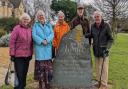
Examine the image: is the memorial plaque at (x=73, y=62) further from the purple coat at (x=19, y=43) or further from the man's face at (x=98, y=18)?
the purple coat at (x=19, y=43)

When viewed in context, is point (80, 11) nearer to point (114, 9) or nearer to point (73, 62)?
point (73, 62)

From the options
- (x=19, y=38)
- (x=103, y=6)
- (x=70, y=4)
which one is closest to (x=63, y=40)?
(x=19, y=38)

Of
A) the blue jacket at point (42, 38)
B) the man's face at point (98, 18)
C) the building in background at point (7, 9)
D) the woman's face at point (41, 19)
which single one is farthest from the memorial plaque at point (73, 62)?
the building in background at point (7, 9)

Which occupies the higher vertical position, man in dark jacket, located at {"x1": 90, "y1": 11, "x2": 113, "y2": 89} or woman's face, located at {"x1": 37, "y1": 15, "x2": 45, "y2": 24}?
woman's face, located at {"x1": 37, "y1": 15, "x2": 45, "y2": 24}

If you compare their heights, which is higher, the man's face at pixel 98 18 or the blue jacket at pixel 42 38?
the man's face at pixel 98 18

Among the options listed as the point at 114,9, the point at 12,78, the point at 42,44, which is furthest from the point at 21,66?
the point at 114,9

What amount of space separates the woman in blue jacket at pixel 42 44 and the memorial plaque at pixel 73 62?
0.52 metres

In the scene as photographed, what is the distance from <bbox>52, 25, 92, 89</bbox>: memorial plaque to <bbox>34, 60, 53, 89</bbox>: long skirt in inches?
14.2

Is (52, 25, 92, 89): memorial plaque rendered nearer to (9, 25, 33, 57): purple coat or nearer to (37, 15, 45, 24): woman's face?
(37, 15, 45, 24): woman's face

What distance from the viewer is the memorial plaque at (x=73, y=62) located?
35.7ft

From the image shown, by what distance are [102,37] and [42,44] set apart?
1.60 m

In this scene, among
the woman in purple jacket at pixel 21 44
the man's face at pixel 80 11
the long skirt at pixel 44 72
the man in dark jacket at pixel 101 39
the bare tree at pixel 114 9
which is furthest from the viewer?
the bare tree at pixel 114 9

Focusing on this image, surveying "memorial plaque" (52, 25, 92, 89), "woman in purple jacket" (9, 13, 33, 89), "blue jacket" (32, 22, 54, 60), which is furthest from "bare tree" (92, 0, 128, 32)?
"woman in purple jacket" (9, 13, 33, 89)

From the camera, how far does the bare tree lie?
3256 centimetres
